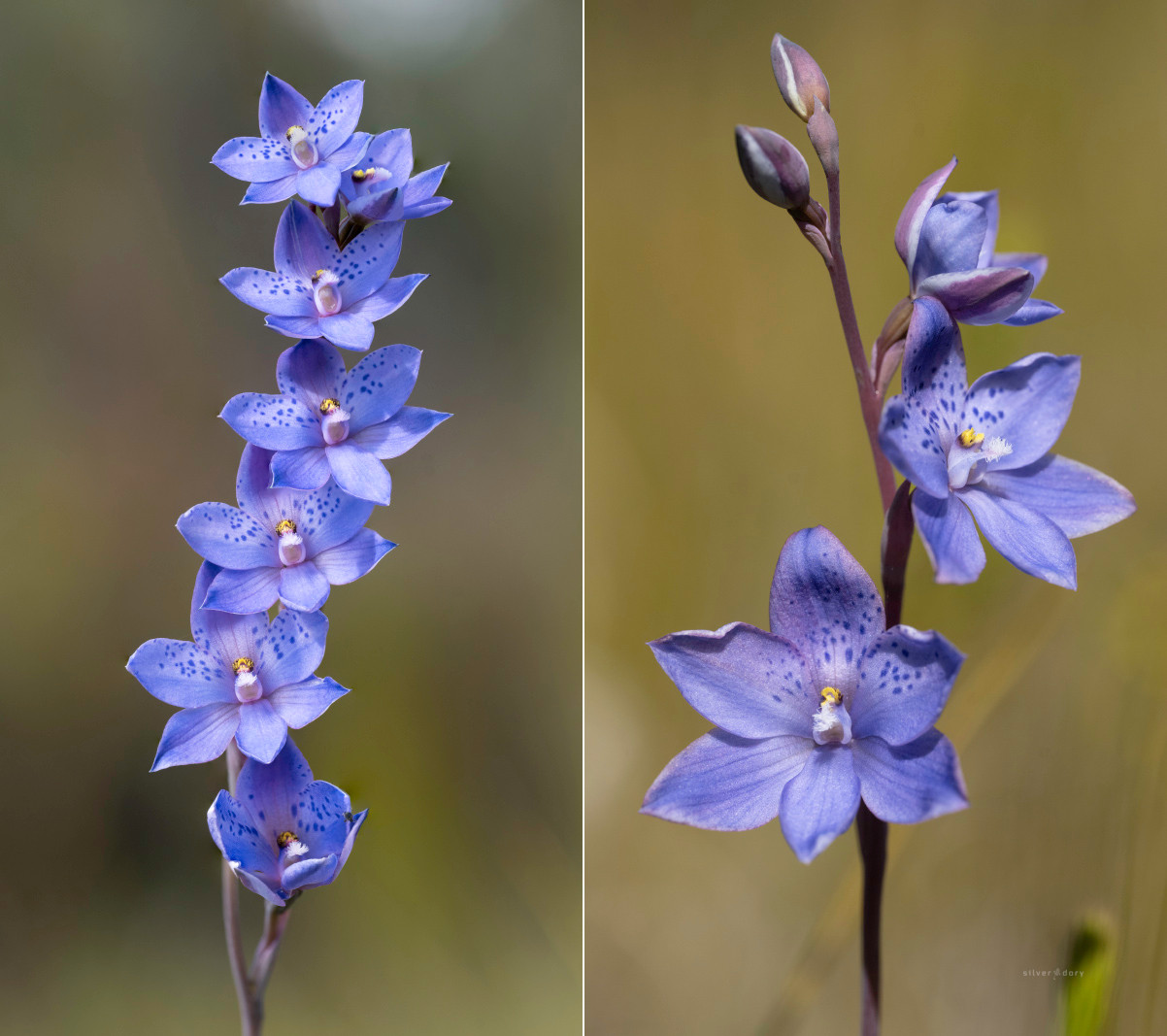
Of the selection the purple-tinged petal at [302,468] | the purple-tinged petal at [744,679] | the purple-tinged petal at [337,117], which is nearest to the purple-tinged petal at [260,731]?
the purple-tinged petal at [302,468]

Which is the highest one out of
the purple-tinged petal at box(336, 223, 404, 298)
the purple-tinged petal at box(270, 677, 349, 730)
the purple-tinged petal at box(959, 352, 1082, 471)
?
the purple-tinged petal at box(336, 223, 404, 298)

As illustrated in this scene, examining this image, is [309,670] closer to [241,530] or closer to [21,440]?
[241,530]

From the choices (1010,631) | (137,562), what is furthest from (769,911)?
(137,562)

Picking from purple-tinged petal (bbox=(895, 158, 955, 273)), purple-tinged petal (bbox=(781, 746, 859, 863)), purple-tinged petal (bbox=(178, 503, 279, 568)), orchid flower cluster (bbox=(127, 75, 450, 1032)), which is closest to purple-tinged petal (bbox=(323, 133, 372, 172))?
orchid flower cluster (bbox=(127, 75, 450, 1032))

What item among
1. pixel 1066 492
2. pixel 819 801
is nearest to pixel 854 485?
pixel 1066 492

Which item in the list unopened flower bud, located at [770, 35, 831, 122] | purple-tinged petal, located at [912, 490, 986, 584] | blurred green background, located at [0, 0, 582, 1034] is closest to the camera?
purple-tinged petal, located at [912, 490, 986, 584]

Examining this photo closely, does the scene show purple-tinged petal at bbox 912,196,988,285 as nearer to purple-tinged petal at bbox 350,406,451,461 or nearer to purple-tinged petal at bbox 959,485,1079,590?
purple-tinged petal at bbox 959,485,1079,590

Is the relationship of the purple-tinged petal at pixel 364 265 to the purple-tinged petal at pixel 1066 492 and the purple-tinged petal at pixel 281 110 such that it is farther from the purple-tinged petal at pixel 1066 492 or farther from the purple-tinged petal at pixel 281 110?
the purple-tinged petal at pixel 1066 492
